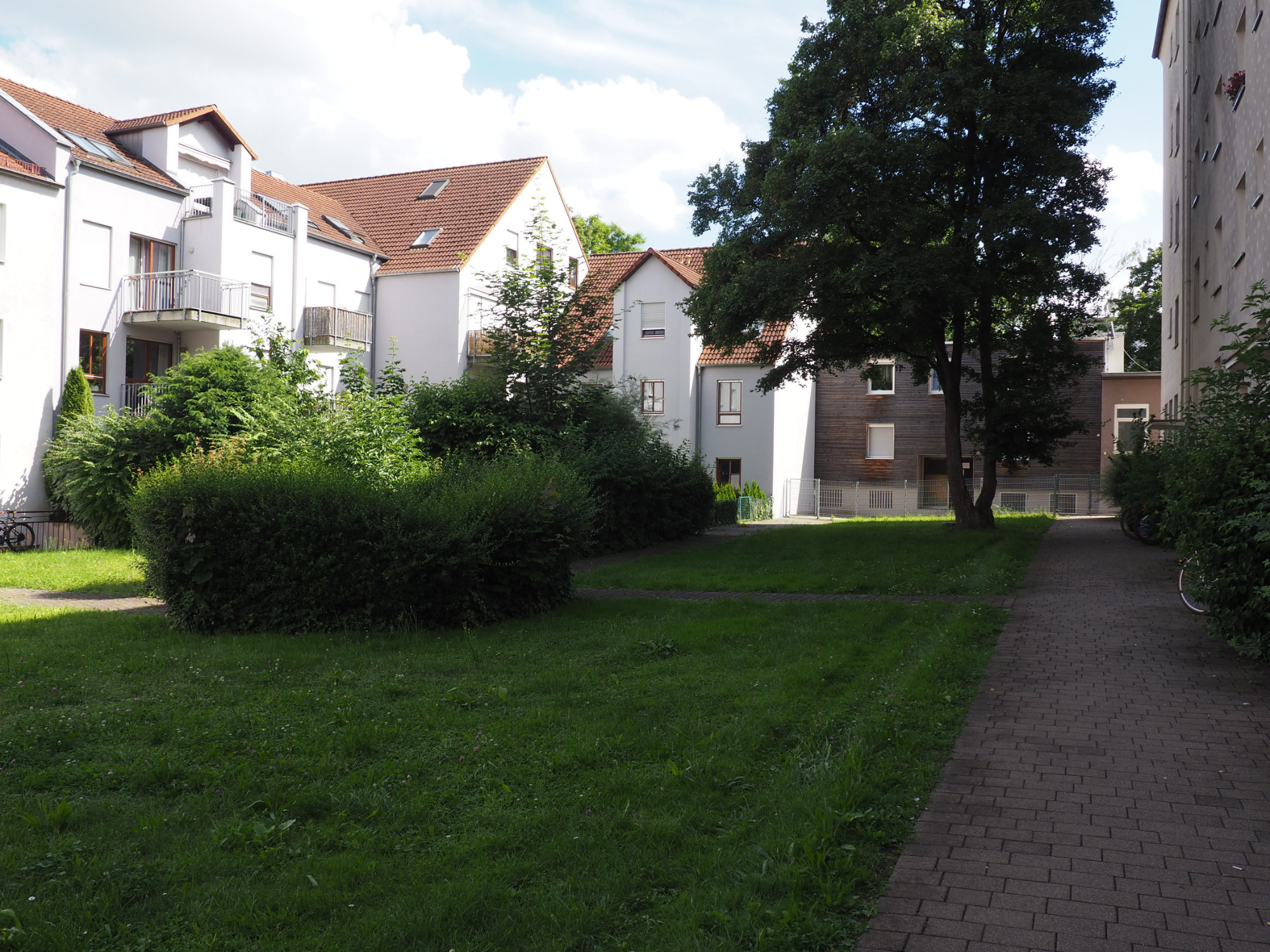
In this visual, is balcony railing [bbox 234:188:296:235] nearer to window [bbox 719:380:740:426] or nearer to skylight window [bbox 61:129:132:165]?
skylight window [bbox 61:129:132:165]

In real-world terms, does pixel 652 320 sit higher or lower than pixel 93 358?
higher

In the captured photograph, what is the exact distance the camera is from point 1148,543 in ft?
67.1

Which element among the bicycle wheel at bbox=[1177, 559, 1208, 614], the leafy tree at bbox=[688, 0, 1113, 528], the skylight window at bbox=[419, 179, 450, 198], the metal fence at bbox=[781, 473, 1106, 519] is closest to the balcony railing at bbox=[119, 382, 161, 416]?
the leafy tree at bbox=[688, 0, 1113, 528]

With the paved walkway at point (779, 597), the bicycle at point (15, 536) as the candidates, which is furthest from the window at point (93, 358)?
the paved walkway at point (779, 597)

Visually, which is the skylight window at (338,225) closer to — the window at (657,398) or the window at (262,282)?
the window at (262,282)

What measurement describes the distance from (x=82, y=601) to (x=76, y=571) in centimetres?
403

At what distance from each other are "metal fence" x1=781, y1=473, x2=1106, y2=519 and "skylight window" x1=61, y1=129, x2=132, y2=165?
27.0 meters

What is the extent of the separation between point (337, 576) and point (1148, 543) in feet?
55.0

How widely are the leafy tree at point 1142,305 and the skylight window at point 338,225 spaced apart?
116 feet

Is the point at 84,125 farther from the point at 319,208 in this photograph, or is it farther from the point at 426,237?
the point at 426,237

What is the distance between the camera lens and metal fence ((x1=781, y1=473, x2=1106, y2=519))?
135ft

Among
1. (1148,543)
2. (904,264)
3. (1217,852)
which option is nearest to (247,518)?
(1217,852)

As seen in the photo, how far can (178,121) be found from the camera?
Answer: 94.4 feet

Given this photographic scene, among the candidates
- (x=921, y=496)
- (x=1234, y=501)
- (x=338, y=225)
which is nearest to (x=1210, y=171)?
(x=1234, y=501)
